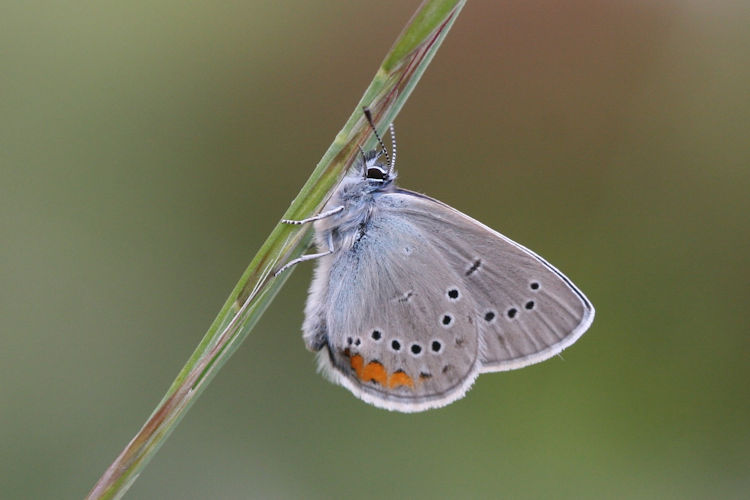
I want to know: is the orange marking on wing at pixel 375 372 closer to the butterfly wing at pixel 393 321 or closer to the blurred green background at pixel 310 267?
the butterfly wing at pixel 393 321

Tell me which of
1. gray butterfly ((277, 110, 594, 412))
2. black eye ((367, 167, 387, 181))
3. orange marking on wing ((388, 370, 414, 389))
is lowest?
orange marking on wing ((388, 370, 414, 389))

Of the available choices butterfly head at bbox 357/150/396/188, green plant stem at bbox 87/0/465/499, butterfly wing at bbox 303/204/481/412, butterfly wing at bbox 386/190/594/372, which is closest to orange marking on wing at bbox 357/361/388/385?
butterfly wing at bbox 303/204/481/412

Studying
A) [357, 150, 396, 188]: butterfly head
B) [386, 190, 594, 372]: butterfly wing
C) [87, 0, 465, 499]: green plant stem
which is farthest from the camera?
[357, 150, 396, 188]: butterfly head

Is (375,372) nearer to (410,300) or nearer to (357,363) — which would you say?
(357,363)

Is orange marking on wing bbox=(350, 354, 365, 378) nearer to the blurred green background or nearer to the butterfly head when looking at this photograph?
the butterfly head

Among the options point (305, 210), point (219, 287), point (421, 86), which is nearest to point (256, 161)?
point (219, 287)

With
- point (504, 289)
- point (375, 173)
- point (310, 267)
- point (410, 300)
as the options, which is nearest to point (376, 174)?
point (375, 173)

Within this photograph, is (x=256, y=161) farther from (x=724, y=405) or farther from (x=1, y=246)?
(x=724, y=405)
